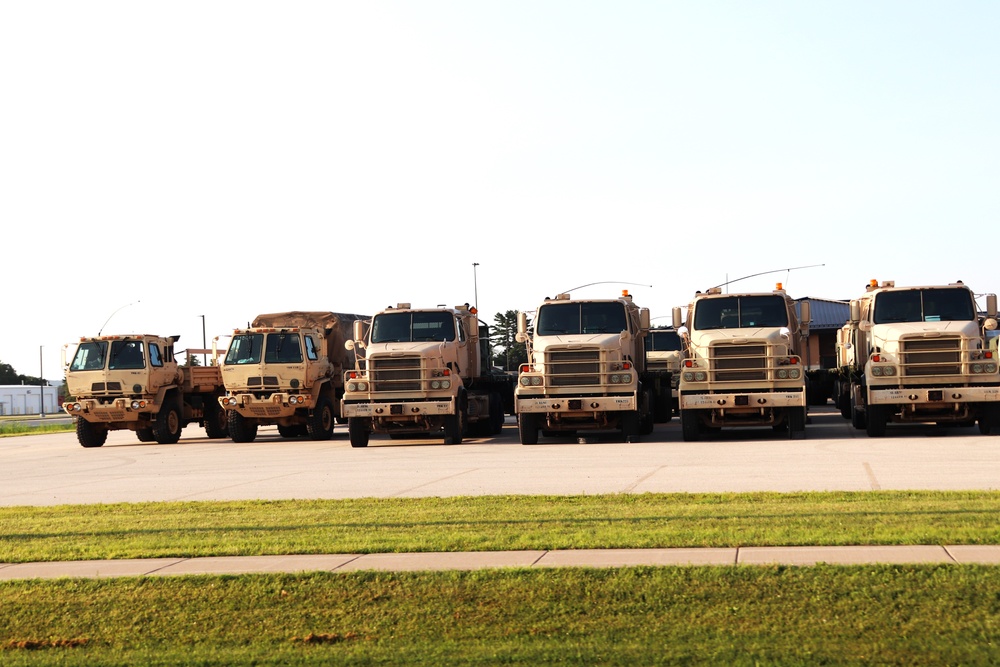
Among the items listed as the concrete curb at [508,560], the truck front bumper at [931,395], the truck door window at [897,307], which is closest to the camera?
the concrete curb at [508,560]

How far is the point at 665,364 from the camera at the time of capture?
112 feet

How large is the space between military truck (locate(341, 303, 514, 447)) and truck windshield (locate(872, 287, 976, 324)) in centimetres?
896

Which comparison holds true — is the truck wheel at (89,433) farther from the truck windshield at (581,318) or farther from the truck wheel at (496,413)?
the truck windshield at (581,318)

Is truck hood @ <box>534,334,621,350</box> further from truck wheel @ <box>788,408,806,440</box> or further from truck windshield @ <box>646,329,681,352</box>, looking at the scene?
truck windshield @ <box>646,329,681,352</box>

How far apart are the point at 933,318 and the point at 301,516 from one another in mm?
15927

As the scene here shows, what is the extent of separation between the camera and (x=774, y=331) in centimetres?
2403

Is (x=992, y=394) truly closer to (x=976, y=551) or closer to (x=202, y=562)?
(x=976, y=551)

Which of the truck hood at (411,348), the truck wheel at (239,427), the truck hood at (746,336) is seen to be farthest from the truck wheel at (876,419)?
the truck wheel at (239,427)

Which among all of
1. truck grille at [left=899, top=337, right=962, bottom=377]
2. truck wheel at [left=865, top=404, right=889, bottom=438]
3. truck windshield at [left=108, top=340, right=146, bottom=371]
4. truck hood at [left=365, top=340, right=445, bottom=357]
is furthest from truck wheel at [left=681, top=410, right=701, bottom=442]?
truck windshield at [left=108, top=340, right=146, bottom=371]

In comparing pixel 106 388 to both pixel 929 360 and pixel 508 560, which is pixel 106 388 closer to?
pixel 929 360

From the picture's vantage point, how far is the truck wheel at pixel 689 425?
24203 mm

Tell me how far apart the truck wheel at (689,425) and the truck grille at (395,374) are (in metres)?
5.62

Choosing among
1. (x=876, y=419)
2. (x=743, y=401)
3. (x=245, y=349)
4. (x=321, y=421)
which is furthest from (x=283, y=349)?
(x=876, y=419)

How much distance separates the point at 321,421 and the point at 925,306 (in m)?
14.8
